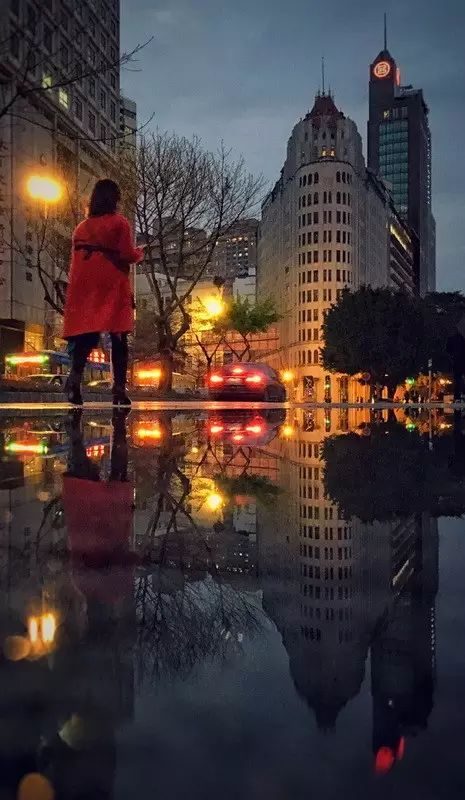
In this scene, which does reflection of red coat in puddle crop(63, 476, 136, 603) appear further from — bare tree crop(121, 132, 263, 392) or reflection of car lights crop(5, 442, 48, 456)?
bare tree crop(121, 132, 263, 392)

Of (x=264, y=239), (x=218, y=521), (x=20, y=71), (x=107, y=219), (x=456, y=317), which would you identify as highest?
(x=264, y=239)

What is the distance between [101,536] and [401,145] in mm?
176368

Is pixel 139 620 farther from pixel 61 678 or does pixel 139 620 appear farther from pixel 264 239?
pixel 264 239

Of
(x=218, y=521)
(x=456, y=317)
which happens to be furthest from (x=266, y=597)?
(x=456, y=317)

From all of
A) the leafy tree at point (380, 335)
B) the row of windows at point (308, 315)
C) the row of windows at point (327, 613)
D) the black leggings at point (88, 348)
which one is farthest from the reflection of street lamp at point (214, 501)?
the row of windows at point (308, 315)

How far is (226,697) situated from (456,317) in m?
83.5

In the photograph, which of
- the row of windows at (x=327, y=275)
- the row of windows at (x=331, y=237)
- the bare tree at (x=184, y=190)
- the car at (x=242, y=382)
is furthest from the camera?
the row of windows at (x=327, y=275)

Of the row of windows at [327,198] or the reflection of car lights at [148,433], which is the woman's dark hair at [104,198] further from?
the row of windows at [327,198]

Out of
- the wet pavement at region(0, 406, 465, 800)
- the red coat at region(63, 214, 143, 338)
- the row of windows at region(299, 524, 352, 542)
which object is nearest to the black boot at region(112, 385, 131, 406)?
the red coat at region(63, 214, 143, 338)

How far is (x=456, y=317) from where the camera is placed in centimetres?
7919

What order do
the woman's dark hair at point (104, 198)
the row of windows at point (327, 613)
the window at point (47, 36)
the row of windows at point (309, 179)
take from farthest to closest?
A: the row of windows at point (309, 179) < the window at point (47, 36) < the woman's dark hair at point (104, 198) < the row of windows at point (327, 613)

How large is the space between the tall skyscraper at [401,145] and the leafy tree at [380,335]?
119 meters

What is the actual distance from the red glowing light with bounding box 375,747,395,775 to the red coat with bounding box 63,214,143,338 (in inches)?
301

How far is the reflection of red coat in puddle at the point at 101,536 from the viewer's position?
4.20 feet
